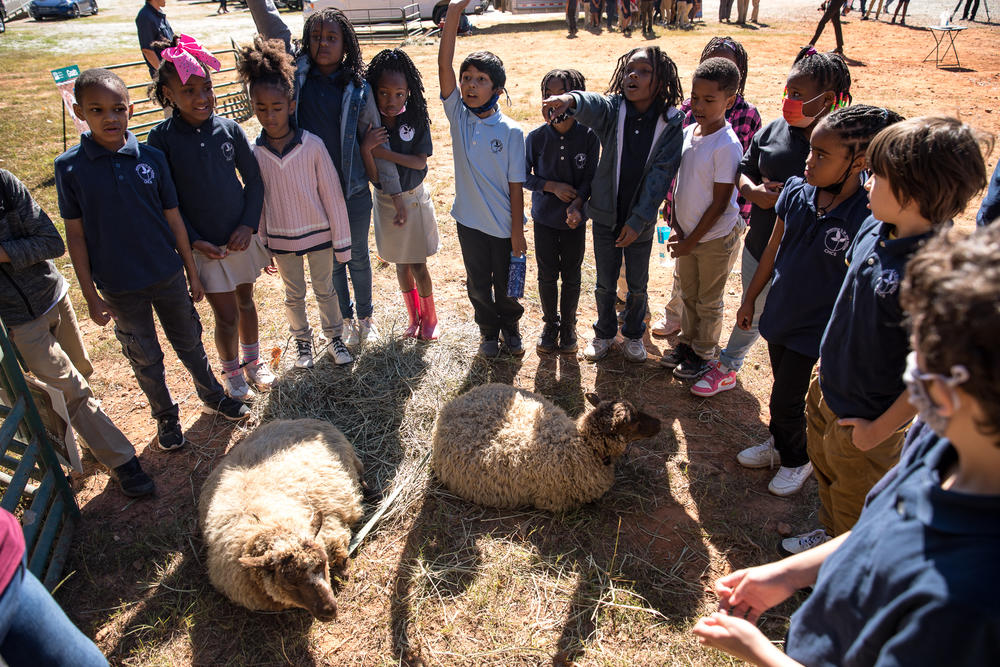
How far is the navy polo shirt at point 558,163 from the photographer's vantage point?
4.47 meters

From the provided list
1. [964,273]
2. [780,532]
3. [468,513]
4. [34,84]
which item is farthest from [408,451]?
[34,84]

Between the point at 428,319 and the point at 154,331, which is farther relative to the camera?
the point at 428,319

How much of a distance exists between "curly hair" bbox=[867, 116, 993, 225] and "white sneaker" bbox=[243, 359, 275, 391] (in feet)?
15.2

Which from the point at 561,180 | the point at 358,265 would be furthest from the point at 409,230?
the point at 561,180

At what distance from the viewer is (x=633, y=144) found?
432cm

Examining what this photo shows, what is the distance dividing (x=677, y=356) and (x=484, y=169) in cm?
241

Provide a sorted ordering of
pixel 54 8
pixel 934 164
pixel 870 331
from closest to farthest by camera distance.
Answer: pixel 934 164
pixel 870 331
pixel 54 8

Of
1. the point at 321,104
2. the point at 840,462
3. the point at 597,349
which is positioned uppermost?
the point at 321,104

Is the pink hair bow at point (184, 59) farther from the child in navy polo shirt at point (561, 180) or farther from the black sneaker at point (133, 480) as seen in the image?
the black sneaker at point (133, 480)

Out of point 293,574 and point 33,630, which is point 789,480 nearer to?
point 293,574

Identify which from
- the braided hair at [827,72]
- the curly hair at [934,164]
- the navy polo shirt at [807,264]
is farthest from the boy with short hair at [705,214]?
the curly hair at [934,164]

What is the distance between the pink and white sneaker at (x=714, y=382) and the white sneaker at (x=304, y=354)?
343cm

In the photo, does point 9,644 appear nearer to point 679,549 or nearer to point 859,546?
point 859,546

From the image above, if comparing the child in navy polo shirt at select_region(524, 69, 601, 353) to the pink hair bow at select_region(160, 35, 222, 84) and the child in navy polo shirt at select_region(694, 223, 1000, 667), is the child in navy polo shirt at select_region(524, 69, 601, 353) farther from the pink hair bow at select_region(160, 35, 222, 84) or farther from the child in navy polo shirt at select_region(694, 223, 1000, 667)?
the child in navy polo shirt at select_region(694, 223, 1000, 667)
